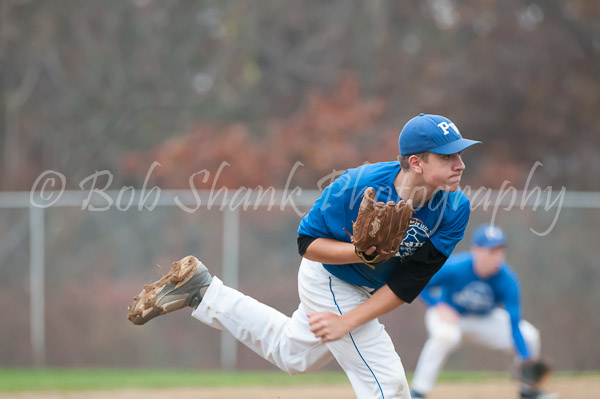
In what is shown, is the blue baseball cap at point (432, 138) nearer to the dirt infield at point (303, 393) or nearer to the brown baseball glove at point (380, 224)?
the brown baseball glove at point (380, 224)

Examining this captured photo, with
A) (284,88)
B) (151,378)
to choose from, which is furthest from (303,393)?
(284,88)

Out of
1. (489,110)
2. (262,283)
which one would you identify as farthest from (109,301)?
(489,110)

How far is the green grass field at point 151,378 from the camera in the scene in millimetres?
7254

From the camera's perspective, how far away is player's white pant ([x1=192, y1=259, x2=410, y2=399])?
3838mm

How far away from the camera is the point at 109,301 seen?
916 cm

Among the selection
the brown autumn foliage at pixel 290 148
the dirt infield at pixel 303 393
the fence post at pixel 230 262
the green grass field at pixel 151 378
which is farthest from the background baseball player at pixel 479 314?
the brown autumn foliage at pixel 290 148

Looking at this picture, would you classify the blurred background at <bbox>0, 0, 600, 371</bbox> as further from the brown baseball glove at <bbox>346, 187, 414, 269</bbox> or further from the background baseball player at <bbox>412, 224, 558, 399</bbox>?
the brown baseball glove at <bbox>346, 187, 414, 269</bbox>

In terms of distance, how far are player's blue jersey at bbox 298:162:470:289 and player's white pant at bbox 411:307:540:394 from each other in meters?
2.48

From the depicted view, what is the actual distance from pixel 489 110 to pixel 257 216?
7.38 m

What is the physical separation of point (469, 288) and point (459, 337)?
49 cm

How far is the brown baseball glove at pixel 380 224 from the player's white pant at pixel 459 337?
2927mm

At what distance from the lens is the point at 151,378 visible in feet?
25.8

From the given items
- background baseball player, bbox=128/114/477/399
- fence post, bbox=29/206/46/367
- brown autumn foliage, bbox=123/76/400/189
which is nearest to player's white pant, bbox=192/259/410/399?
background baseball player, bbox=128/114/477/399

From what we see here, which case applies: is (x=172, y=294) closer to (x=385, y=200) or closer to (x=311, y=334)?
(x=311, y=334)
